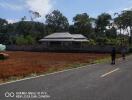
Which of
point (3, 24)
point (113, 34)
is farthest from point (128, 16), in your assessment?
point (3, 24)

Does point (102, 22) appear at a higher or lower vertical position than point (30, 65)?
higher

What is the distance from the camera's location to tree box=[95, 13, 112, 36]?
134m

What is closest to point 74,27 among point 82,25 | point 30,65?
point 82,25

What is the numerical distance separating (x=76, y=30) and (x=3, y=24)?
1253 inches

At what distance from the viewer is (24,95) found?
11.7 metres

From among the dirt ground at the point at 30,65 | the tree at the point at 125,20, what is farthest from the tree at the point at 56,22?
the dirt ground at the point at 30,65

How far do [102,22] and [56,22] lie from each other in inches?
681

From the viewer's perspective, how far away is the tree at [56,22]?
454 ft

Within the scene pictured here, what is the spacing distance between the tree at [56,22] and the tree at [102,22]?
11592 mm

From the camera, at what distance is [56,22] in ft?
456

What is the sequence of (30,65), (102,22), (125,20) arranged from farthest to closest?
(102,22)
(125,20)
(30,65)

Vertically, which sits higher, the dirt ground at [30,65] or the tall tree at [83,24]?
the tall tree at [83,24]

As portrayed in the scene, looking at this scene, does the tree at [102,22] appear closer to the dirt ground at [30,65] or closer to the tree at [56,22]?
the tree at [56,22]

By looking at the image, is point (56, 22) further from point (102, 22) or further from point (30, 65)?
point (30, 65)
